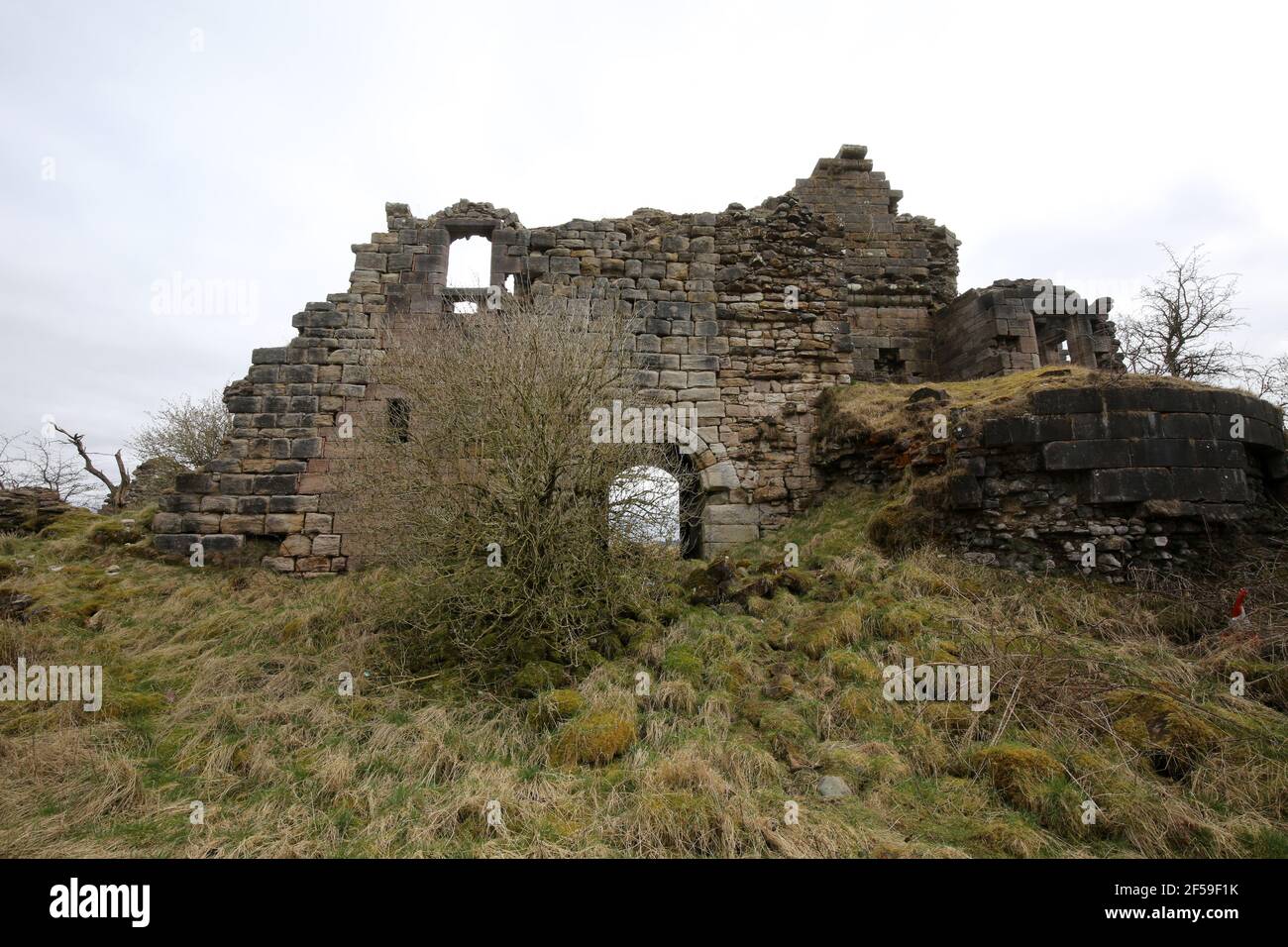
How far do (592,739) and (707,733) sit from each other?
901 mm

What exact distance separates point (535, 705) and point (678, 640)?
1.83 meters

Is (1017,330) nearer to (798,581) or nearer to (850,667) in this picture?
(798,581)

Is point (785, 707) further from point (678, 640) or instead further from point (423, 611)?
point (423, 611)

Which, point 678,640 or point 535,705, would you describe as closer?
point 535,705

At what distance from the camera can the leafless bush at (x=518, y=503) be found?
582cm

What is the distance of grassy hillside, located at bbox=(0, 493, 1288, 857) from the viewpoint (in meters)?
3.47

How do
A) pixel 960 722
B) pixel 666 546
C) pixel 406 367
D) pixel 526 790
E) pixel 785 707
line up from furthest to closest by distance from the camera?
1. pixel 406 367
2. pixel 666 546
3. pixel 785 707
4. pixel 960 722
5. pixel 526 790

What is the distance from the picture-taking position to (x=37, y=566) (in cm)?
862

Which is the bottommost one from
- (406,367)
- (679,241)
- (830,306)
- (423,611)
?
(423,611)

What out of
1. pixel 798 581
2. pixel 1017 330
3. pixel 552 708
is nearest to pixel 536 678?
pixel 552 708

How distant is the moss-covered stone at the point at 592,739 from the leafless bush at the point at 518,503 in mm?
1172

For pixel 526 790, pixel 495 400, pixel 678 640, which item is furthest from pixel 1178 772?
pixel 495 400

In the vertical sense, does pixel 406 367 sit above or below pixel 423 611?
above

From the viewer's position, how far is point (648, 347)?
32.8 feet
